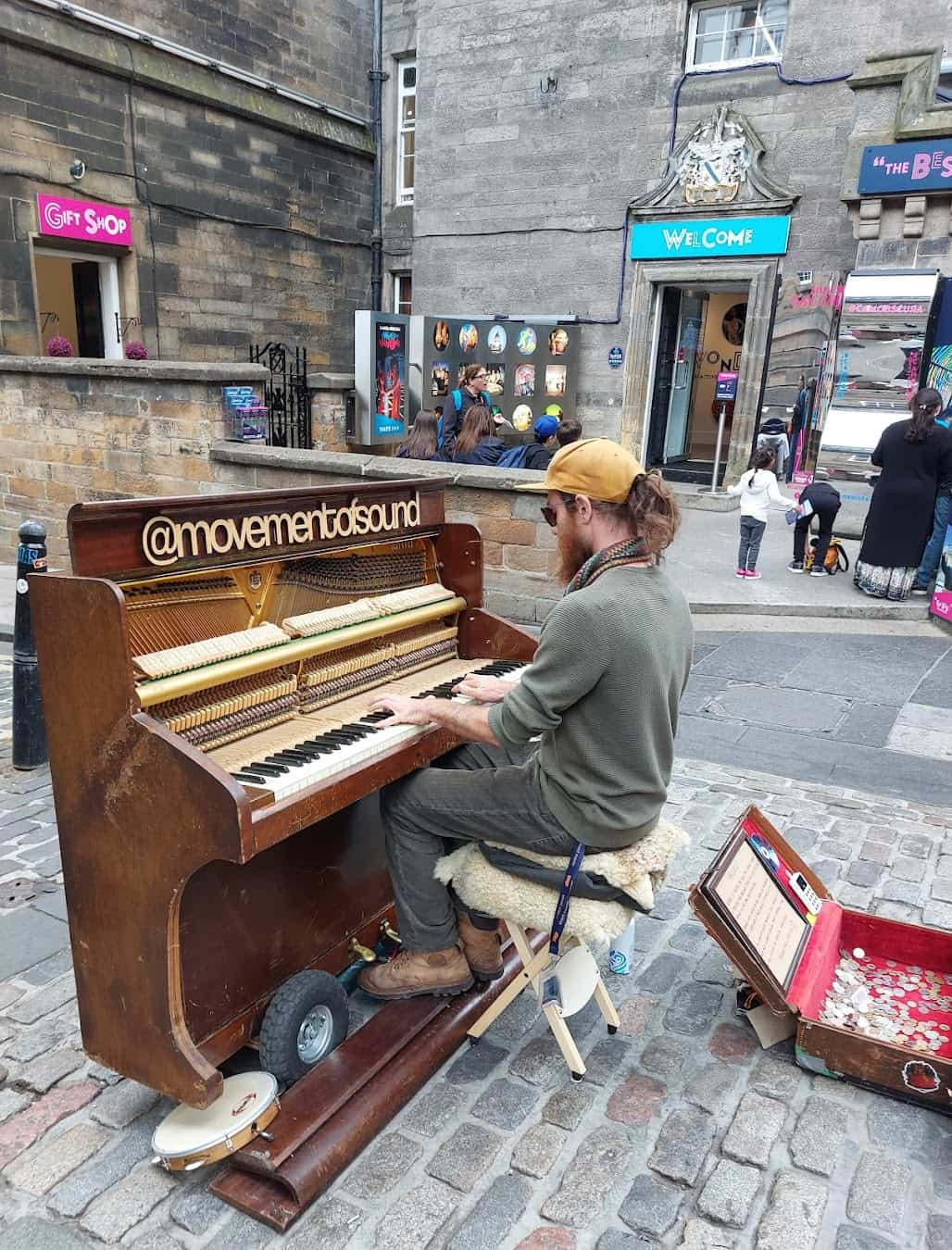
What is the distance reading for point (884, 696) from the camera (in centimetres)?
623

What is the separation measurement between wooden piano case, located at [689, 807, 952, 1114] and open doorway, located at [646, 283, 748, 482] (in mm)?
11582

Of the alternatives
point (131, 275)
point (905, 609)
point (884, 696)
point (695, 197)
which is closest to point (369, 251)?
point (131, 275)

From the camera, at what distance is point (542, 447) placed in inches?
326

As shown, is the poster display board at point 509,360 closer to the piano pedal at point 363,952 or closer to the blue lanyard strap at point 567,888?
the piano pedal at point 363,952

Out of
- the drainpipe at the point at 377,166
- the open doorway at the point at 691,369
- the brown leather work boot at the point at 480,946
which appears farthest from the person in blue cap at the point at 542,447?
the drainpipe at the point at 377,166

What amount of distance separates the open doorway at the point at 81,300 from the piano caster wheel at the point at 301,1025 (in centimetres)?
1338

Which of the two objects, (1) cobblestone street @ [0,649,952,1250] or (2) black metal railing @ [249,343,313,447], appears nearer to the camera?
(1) cobblestone street @ [0,649,952,1250]

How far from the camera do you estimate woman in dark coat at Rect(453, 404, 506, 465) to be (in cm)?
806

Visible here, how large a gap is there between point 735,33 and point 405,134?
7.18 m

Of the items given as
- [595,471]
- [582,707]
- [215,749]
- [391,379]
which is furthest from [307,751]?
[391,379]

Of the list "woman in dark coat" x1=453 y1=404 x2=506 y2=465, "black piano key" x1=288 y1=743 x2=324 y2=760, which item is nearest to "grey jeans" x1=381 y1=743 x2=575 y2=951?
"black piano key" x1=288 y1=743 x2=324 y2=760

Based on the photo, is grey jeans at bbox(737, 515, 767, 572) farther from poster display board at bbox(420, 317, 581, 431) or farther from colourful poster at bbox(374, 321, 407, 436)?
poster display board at bbox(420, 317, 581, 431)

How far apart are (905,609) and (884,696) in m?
2.08

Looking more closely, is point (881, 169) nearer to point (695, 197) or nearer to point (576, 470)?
point (695, 197)
